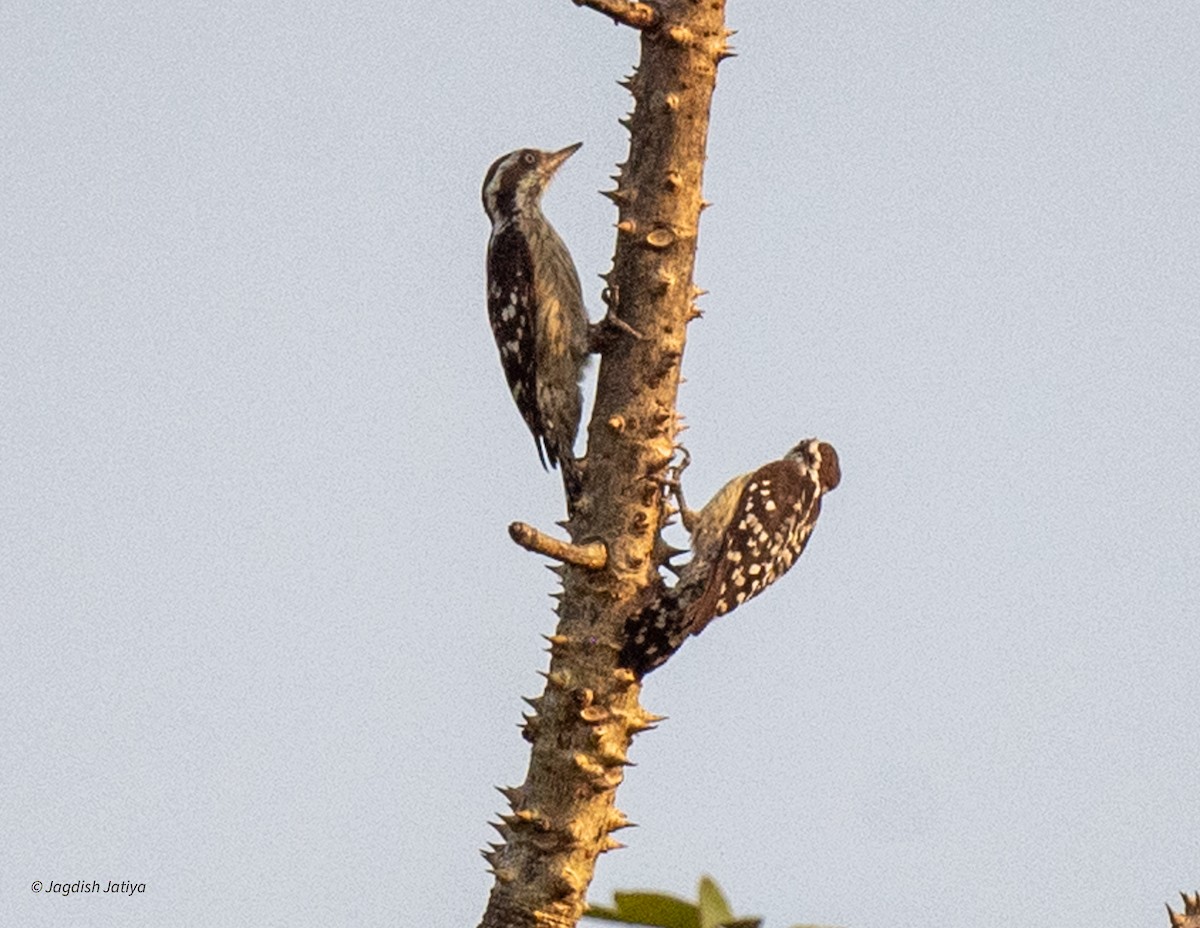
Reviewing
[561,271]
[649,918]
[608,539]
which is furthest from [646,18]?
[649,918]

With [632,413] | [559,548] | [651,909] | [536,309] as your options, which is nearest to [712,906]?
[651,909]

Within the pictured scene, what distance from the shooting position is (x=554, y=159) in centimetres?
949

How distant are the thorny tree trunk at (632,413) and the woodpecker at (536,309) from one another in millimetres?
2399

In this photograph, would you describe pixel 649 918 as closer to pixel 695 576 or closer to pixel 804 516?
pixel 695 576

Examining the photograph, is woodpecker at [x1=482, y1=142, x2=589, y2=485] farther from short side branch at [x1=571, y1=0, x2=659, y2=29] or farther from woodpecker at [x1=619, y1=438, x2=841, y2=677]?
short side branch at [x1=571, y1=0, x2=659, y2=29]

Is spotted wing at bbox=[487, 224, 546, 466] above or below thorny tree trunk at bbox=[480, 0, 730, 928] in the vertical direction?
above

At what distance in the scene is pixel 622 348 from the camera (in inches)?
225

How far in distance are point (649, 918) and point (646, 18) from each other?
157 inches

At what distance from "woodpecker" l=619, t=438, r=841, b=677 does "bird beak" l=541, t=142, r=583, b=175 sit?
1962 mm

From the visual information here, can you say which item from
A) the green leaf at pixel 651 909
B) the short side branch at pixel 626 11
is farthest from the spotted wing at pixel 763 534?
the green leaf at pixel 651 909

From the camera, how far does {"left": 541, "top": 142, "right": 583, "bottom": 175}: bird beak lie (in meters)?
9.41

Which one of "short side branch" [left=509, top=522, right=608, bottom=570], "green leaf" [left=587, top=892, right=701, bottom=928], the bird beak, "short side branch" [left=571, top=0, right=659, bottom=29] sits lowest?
"green leaf" [left=587, top=892, right=701, bottom=928]

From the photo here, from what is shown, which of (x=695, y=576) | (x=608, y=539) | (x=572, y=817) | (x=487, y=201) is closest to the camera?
(x=572, y=817)

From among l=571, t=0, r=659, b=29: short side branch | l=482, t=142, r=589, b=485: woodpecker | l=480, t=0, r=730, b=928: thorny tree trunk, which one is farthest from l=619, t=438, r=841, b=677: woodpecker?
l=571, t=0, r=659, b=29: short side branch
